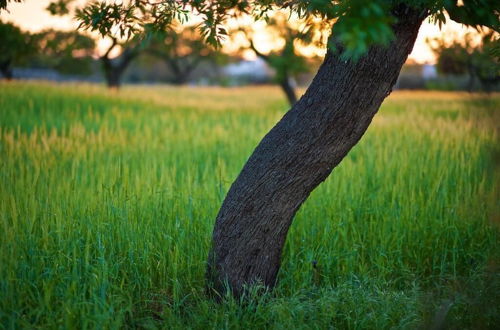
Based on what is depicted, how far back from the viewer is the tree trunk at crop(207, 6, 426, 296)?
8.86 feet

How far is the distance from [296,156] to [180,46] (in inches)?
1174

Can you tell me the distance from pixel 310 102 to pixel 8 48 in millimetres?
11259

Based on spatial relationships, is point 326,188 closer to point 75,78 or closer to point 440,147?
point 440,147

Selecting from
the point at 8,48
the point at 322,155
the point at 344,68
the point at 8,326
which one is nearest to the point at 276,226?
the point at 322,155

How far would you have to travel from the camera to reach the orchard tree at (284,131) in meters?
2.69

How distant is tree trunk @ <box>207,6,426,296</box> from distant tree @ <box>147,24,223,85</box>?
32.9 inches

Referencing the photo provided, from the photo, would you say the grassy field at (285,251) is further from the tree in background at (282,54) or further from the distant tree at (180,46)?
the tree in background at (282,54)

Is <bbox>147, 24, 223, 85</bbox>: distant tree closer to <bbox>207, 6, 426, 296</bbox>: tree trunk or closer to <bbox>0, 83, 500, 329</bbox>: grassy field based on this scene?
<bbox>207, 6, 426, 296</bbox>: tree trunk

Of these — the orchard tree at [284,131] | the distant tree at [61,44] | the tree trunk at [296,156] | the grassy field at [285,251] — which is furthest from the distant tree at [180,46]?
the distant tree at [61,44]

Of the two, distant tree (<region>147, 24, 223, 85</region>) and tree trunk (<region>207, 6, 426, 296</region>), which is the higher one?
distant tree (<region>147, 24, 223, 85</region>)

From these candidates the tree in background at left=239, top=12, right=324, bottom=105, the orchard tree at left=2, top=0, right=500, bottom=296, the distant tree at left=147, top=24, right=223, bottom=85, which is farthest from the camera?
the tree in background at left=239, top=12, right=324, bottom=105

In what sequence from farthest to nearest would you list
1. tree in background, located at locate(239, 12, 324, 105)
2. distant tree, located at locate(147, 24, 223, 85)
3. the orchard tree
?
tree in background, located at locate(239, 12, 324, 105)
distant tree, located at locate(147, 24, 223, 85)
the orchard tree

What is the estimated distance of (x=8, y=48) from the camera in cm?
1163

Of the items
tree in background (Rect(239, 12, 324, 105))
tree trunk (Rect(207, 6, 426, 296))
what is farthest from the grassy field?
tree in background (Rect(239, 12, 324, 105))
